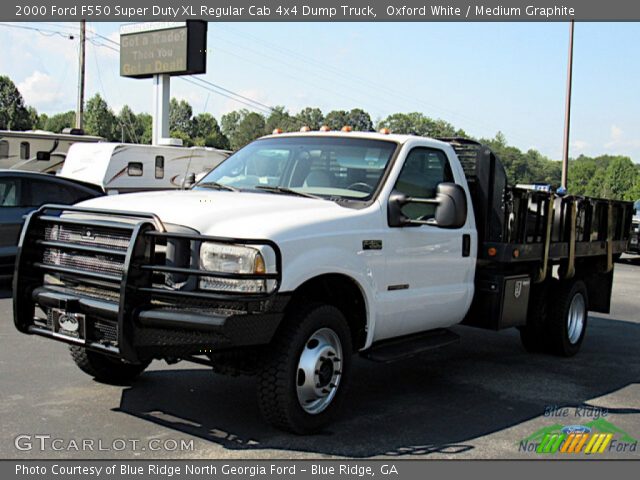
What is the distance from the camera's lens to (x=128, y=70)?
108 ft

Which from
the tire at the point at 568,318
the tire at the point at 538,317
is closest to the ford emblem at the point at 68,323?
the tire at the point at 538,317

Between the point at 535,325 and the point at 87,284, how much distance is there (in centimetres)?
493

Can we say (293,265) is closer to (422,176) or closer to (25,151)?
(422,176)

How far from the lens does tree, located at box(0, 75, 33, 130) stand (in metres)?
67.6

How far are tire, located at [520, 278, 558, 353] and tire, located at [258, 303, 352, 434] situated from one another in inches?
133

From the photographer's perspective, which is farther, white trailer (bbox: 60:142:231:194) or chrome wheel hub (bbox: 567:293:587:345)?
white trailer (bbox: 60:142:231:194)

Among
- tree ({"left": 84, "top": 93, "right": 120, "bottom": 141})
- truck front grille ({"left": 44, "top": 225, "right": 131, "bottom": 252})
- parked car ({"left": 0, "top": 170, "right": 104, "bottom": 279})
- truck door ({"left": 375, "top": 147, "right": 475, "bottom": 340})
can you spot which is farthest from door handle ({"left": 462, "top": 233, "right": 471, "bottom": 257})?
tree ({"left": 84, "top": 93, "right": 120, "bottom": 141})

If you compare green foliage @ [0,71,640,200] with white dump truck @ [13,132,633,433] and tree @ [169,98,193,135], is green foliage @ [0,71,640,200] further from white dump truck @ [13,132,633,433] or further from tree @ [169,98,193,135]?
white dump truck @ [13,132,633,433]

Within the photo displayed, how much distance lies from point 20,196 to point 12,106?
63570mm

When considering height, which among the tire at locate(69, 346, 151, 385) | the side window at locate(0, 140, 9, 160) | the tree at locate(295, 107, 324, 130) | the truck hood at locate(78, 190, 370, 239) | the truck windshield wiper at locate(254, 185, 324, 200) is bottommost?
the tire at locate(69, 346, 151, 385)

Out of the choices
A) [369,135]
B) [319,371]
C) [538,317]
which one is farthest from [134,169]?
→ [319,371]

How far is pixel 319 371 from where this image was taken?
526 cm

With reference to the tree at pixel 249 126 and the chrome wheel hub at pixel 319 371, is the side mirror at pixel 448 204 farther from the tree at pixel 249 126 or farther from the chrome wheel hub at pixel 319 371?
the tree at pixel 249 126
